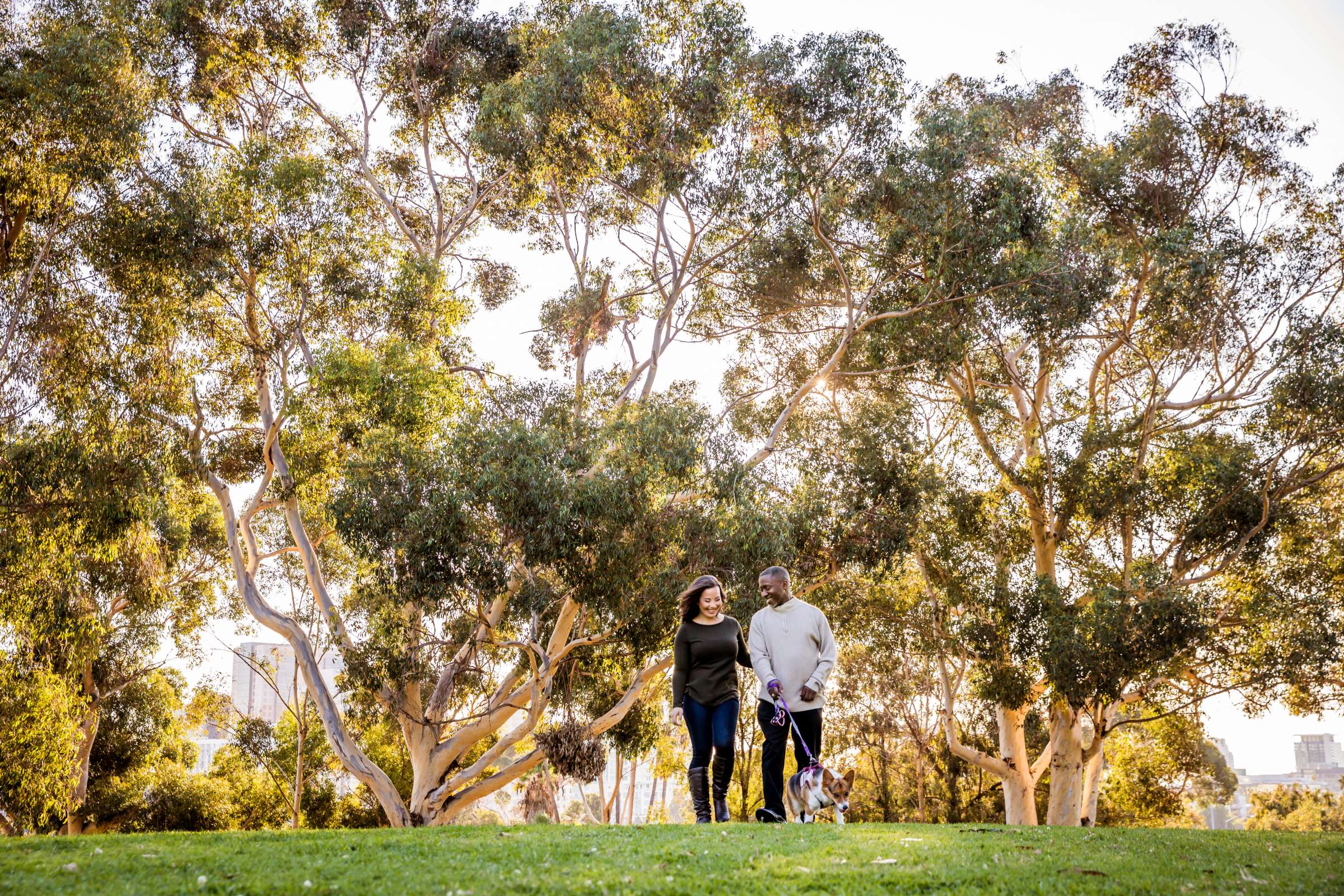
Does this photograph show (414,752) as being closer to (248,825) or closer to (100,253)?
(100,253)

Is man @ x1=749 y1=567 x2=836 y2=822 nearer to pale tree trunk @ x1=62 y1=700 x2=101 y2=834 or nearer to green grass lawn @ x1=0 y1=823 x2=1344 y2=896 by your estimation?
green grass lawn @ x1=0 y1=823 x2=1344 y2=896

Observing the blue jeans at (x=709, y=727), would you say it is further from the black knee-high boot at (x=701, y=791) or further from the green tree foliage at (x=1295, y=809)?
the green tree foliage at (x=1295, y=809)

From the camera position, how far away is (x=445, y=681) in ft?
42.9

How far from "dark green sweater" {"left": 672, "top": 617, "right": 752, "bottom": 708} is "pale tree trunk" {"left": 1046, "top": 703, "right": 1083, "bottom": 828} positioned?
1045cm

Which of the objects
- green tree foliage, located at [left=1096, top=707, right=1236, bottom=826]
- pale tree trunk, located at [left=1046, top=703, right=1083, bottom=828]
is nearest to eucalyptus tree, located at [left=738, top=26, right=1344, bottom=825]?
pale tree trunk, located at [left=1046, top=703, right=1083, bottom=828]

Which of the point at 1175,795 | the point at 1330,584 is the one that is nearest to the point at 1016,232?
the point at 1330,584

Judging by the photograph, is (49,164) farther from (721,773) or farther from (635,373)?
(721,773)

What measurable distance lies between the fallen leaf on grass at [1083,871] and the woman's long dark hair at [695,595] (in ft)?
8.59

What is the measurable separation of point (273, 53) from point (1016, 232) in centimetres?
1226

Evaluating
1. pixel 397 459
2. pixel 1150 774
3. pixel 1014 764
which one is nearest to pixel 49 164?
pixel 397 459

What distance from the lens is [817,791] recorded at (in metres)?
5.52

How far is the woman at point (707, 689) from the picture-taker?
5.61 metres

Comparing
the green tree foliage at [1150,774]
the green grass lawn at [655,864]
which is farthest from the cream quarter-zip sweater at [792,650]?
the green tree foliage at [1150,774]

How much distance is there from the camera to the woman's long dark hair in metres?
5.71
